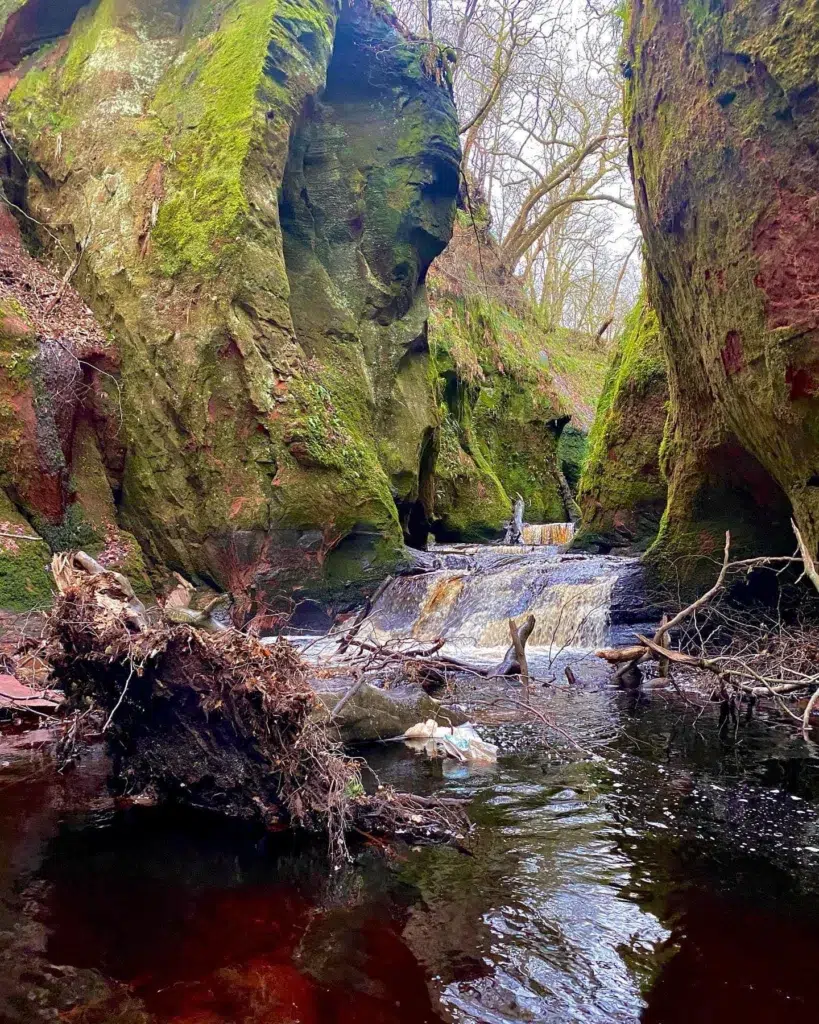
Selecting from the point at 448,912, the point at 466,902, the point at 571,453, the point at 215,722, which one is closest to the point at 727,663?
the point at 466,902

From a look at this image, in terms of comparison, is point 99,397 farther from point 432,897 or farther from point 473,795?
point 432,897

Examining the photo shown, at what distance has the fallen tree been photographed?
3148mm

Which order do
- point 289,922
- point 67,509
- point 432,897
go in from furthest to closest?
point 67,509
point 432,897
point 289,922

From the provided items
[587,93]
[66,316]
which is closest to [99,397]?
[66,316]

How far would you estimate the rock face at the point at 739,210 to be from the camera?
5574mm

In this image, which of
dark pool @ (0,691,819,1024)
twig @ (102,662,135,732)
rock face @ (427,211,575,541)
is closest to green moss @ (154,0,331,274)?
twig @ (102,662,135,732)

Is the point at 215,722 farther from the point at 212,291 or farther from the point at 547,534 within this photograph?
the point at 547,534

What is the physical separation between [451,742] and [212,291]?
7.91m

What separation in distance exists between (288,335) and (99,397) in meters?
2.86

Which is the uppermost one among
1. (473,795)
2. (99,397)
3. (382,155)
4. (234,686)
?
(382,155)

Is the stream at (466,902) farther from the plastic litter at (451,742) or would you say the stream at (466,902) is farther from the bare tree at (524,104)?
the bare tree at (524,104)

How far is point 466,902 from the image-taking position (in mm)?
2754

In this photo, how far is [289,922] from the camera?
261 cm

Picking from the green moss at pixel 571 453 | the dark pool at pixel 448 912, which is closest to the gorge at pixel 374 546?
the dark pool at pixel 448 912
